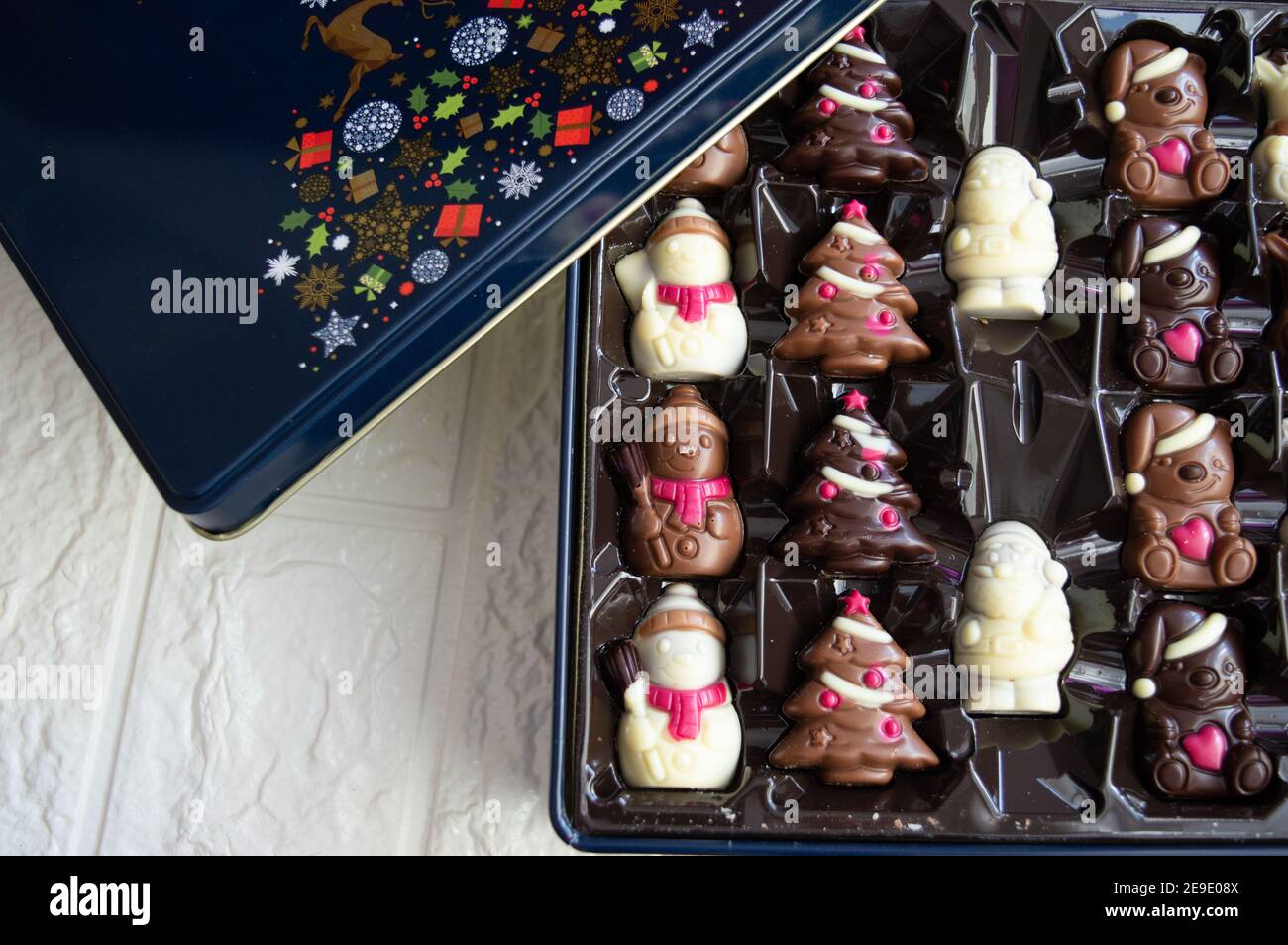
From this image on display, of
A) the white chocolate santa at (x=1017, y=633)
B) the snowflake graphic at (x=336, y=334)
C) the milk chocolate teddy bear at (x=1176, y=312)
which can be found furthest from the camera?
the milk chocolate teddy bear at (x=1176, y=312)

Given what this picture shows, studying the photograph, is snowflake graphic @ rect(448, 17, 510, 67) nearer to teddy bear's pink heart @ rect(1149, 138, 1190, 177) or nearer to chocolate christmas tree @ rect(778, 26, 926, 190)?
chocolate christmas tree @ rect(778, 26, 926, 190)

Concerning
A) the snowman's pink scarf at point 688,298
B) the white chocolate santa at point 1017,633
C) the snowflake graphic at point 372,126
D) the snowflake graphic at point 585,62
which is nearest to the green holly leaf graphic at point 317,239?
the snowflake graphic at point 372,126

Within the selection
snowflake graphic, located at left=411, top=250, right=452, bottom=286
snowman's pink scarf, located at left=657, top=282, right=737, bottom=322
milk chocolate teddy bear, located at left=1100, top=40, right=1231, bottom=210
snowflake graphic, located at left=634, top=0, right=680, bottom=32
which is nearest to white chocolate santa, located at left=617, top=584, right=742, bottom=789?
snowman's pink scarf, located at left=657, top=282, right=737, bottom=322

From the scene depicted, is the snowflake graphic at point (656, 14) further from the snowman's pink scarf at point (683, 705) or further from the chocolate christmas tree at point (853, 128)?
the snowman's pink scarf at point (683, 705)

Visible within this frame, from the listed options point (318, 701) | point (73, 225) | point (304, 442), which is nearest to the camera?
point (304, 442)

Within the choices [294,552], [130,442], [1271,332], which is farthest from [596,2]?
[1271,332]

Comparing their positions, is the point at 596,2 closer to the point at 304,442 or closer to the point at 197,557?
the point at 304,442

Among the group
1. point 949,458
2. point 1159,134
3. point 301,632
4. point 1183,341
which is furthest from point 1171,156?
point 301,632

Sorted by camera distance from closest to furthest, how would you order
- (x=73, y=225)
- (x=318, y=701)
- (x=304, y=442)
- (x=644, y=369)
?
1. (x=304, y=442)
2. (x=73, y=225)
3. (x=644, y=369)
4. (x=318, y=701)
